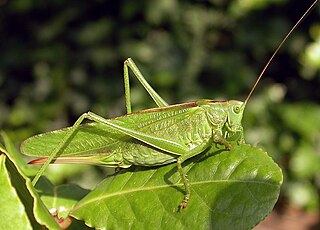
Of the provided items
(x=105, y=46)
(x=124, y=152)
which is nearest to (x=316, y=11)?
(x=105, y=46)

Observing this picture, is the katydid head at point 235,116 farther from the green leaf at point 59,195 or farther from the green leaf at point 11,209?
the green leaf at point 11,209

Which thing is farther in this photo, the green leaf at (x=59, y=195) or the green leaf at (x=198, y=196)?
the green leaf at (x=59, y=195)

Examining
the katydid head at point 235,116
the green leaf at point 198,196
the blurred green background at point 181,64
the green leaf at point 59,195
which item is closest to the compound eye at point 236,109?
the katydid head at point 235,116

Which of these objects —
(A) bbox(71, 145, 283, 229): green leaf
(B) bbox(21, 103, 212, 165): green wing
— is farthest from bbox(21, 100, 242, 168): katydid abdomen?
(A) bbox(71, 145, 283, 229): green leaf

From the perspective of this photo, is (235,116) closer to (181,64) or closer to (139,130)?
(139,130)

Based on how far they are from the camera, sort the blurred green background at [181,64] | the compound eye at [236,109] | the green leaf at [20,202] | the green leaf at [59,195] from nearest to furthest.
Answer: the green leaf at [20,202]
the green leaf at [59,195]
the compound eye at [236,109]
the blurred green background at [181,64]
